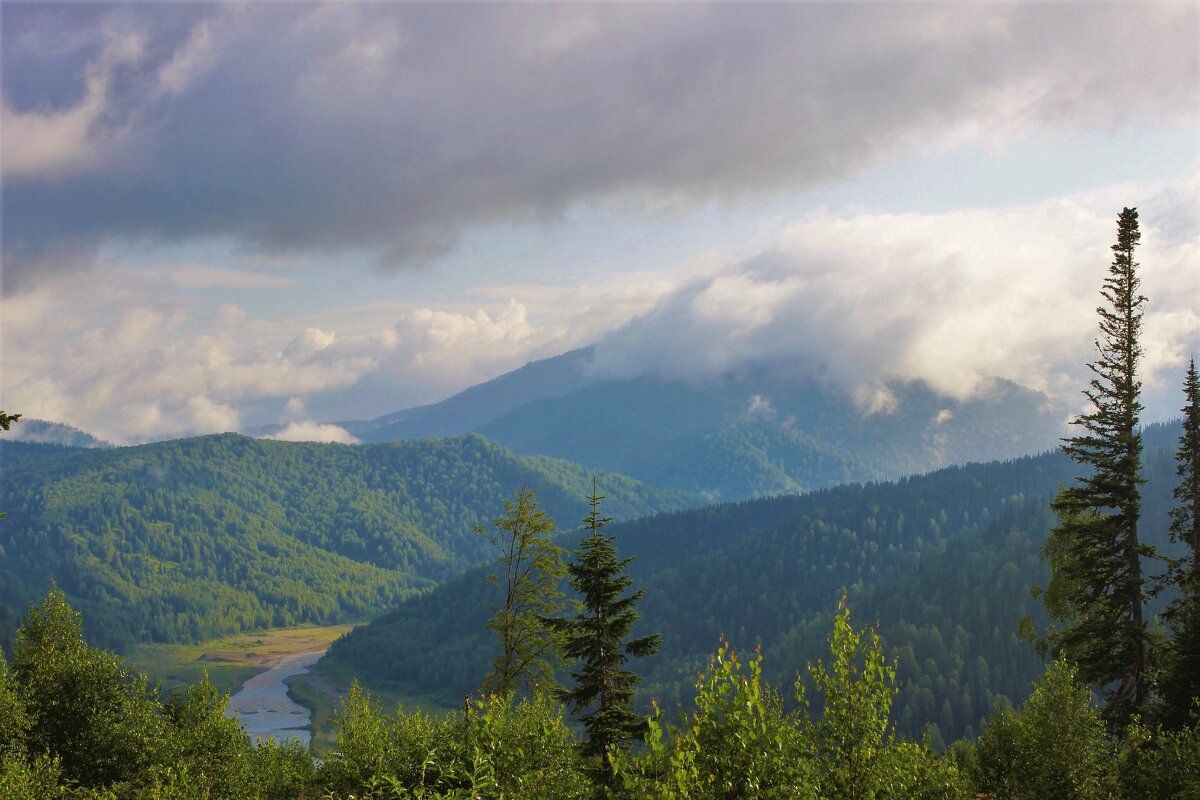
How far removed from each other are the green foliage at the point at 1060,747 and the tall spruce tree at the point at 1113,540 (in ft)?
8.90

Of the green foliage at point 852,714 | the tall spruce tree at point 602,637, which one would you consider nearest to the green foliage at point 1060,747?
the tall spruce tree at point 602,637

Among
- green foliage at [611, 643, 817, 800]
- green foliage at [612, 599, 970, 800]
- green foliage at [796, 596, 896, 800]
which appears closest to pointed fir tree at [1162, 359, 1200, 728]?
green foliage at [612, 599, 970, 800]

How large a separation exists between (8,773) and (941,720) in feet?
631

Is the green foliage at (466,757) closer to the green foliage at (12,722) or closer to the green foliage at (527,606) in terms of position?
the green foliage at (527,606)

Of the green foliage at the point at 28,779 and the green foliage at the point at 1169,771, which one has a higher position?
the green foliage at the point at 28,779

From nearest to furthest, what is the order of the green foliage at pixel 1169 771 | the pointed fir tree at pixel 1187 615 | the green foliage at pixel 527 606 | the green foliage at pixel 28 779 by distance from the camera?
1. the green foliage at pixel 1169 771
2. the green foliage at pixel 28 779
3. the pointed fir tree at pixel 1187 615
4. the green foliage at pixel 527 606

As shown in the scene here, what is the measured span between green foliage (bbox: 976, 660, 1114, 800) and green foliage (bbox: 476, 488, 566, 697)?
26.0 metres

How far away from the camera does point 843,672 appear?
23.9m

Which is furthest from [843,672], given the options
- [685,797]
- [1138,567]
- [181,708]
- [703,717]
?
[181,708]

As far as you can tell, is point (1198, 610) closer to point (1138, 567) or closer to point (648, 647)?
point (1138, 567)

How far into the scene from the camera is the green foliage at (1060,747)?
37250mm

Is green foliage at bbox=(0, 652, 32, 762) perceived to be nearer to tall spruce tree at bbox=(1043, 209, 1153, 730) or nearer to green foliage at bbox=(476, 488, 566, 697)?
green foliage at bbox=(476, 488, 566, 697)

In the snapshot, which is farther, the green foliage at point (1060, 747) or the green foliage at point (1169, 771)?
the green foliage at point (1060, 747)

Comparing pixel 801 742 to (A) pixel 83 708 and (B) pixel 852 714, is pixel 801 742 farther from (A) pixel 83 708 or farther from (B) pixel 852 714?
(A) pixel 83 708
